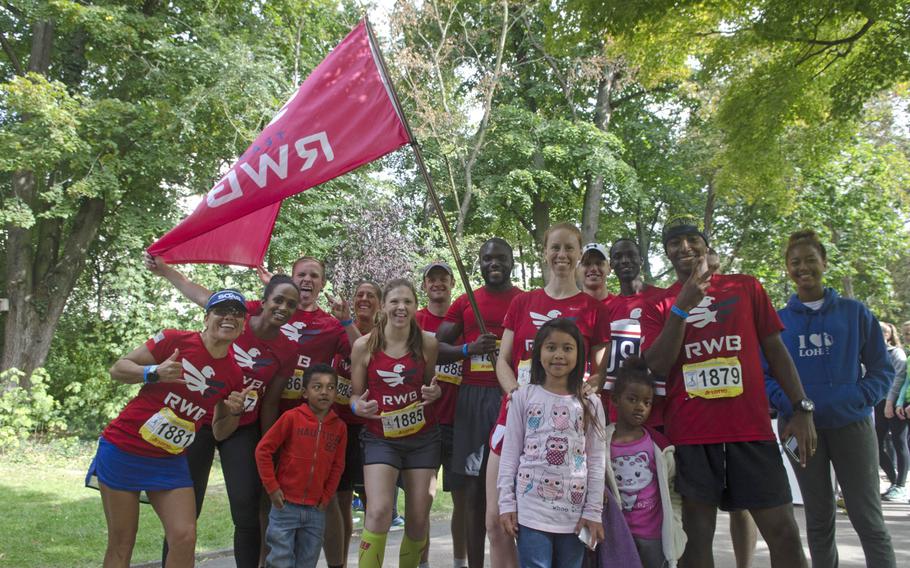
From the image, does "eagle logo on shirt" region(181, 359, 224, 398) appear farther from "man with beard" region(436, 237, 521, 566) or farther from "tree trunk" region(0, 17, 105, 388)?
"tree trunk" region(0, 17, 105, 388)

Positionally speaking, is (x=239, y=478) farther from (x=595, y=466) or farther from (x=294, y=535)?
(x=595, y=466)

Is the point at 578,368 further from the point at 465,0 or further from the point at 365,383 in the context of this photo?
the point at 465,0

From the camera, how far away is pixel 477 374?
16.9ft

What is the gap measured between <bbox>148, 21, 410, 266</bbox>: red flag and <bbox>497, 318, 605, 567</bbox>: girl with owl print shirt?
1.90m

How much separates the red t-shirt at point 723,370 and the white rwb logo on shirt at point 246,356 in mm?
2697

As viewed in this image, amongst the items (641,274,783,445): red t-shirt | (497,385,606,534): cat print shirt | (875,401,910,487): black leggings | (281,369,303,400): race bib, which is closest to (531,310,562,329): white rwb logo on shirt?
(497,385,606,534): cat print shirt

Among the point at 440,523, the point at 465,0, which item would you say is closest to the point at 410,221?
the point at 465,0

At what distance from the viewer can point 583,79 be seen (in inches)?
934

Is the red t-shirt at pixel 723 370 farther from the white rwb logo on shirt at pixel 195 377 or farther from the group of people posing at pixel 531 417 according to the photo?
the white rwb logo on shirt at pixel 195 377

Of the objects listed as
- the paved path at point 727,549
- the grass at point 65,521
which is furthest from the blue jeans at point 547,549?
the grass at point 65,521

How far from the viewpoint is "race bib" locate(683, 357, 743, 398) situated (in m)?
3.89

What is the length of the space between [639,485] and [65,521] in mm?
6608

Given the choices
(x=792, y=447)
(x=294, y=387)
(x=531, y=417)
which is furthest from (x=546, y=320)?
(x=294, y=387)

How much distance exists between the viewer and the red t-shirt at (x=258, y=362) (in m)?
4.94
